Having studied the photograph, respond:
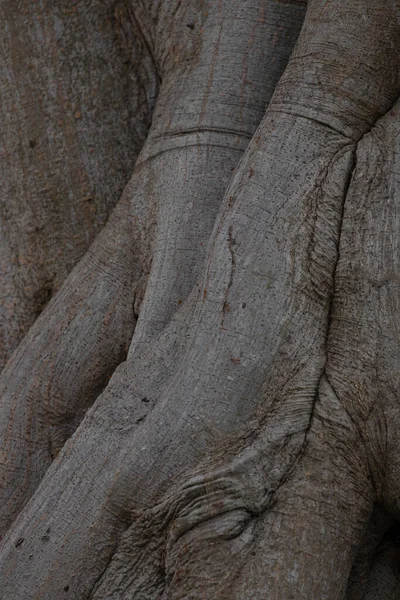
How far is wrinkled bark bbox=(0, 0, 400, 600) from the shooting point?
2.16 meters

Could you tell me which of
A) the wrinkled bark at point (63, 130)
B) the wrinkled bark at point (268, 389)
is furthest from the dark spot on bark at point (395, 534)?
the wrinkled bark at point (63, 130)

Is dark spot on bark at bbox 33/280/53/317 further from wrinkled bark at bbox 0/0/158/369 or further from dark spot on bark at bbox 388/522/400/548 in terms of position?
dark spot on bark at bbox 388/522/400/548

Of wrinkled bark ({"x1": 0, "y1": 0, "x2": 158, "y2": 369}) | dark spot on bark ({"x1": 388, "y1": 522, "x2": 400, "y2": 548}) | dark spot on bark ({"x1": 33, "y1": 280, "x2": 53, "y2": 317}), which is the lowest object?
dark spot on bark ({"x1": 388, "y1": 522, "x2": 400, "y2": 548})

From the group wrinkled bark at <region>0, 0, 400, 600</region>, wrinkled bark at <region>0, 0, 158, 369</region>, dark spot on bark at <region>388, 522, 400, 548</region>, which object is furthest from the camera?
wrinkled bark at <region>0, 0, 158, 369</region>

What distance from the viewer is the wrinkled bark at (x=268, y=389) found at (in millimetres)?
2156

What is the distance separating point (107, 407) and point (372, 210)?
0.94 meters

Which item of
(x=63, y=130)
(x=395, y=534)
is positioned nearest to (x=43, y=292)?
(x=63, y=130)

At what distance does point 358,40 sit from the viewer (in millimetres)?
2498

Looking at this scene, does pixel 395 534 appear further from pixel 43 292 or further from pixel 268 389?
pixel 43 292

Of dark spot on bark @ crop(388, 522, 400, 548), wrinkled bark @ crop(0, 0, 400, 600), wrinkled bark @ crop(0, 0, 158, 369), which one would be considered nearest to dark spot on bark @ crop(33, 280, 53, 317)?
wrinkled bark @ crop(0, 0, 158, 369)

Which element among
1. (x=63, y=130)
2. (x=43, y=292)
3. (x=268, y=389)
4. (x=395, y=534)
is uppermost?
(x=63, y=130)

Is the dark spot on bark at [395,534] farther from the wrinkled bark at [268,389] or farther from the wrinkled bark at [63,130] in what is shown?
the wrinkled bark at [63,130]

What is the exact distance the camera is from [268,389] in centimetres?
228

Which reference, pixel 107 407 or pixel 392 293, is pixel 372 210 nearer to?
pixel 392 293
